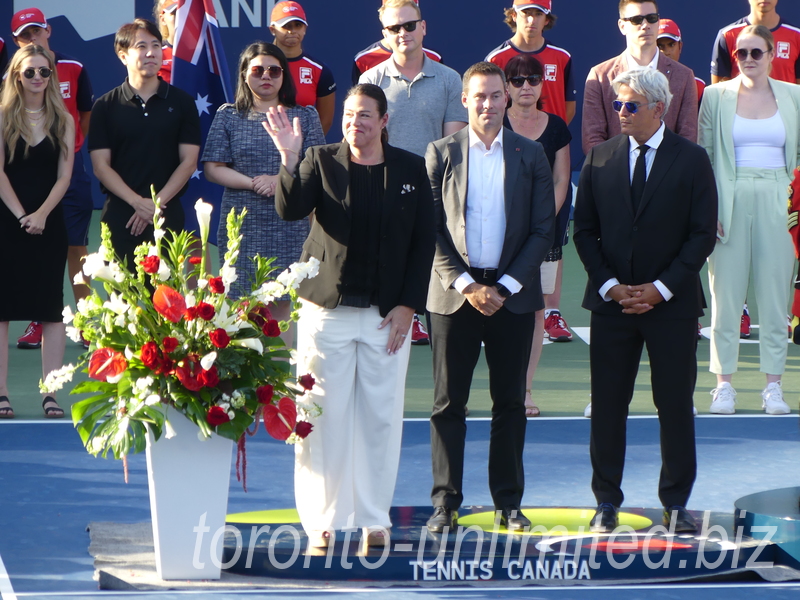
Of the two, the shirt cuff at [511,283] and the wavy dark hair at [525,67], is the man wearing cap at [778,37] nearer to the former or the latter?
the wavy dark hair at [525,67]

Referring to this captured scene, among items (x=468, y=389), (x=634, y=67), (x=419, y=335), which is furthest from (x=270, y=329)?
(x=419, y=335)

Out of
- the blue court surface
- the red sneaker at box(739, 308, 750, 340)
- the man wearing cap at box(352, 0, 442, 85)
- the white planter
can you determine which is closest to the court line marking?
the blue court surface

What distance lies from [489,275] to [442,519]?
108 cm

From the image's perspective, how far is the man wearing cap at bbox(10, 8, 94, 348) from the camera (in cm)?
913

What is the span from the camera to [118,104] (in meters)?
7.48

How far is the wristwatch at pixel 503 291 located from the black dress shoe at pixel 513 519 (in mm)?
949

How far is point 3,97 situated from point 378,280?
3.43 metres

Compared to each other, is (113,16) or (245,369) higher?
(113,16)

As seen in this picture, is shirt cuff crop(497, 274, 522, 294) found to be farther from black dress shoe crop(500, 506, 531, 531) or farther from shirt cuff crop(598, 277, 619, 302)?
black dress shoe crop(500, 506, 531, 531)

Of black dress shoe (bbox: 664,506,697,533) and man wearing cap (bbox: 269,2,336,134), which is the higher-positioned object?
man wearing cap (bbox: 269,2,336,134)

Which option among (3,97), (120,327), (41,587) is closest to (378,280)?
(120,327)

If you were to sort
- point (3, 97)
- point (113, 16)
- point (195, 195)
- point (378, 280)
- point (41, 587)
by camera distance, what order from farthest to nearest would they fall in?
point (113, 16), point (195, 195), point (3, 97), point (378, 280), point (41, 587)

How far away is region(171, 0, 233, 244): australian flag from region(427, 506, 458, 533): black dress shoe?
3.65 m

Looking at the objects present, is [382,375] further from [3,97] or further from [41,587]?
[3,97]
